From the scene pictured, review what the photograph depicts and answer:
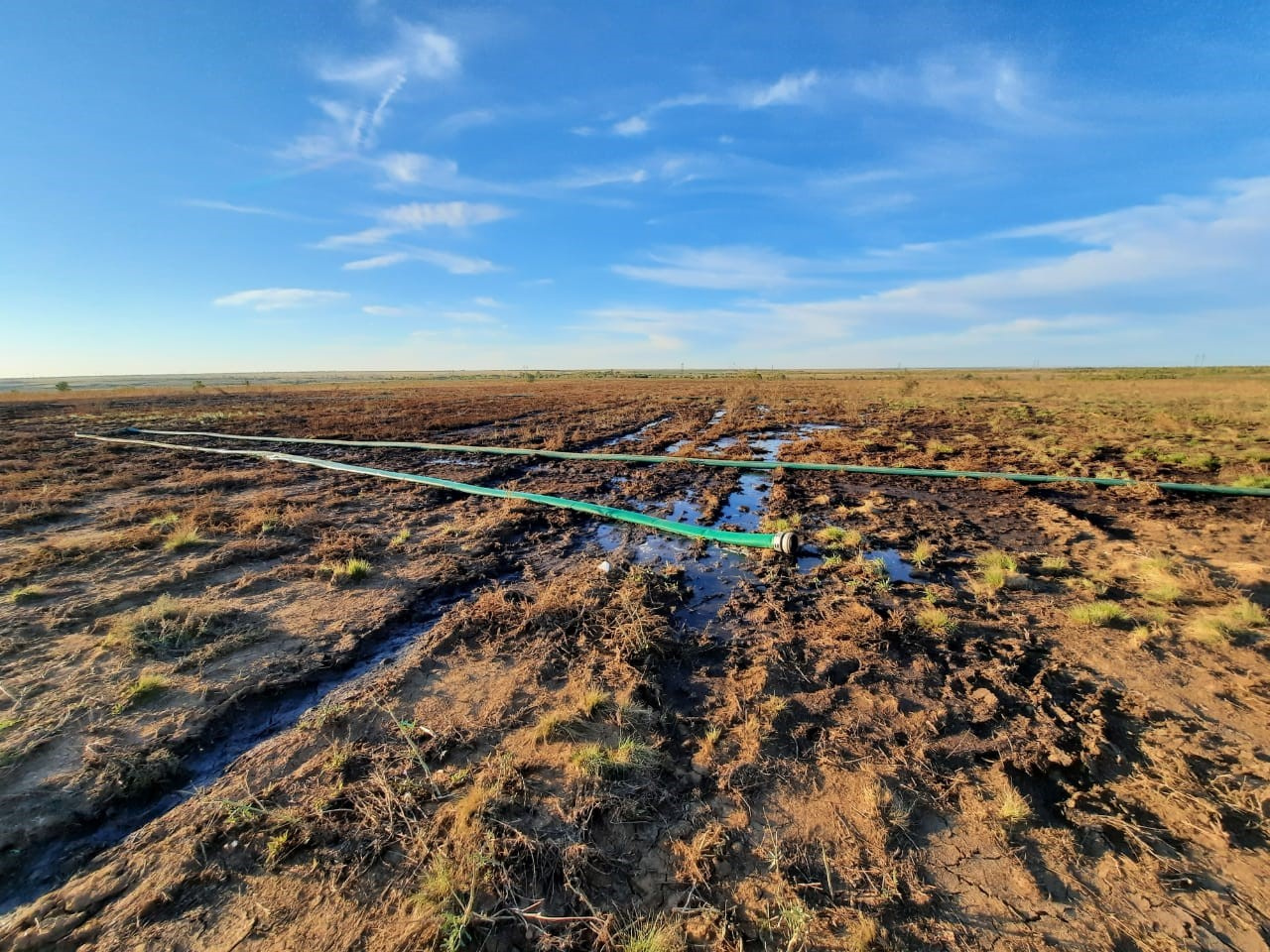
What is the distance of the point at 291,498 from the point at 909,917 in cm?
1087

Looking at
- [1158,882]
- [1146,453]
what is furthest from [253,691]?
[1146,453]

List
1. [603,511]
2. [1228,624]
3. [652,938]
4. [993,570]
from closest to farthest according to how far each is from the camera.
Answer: [652,938] < [1228,624] < [993,570] < [603,511]

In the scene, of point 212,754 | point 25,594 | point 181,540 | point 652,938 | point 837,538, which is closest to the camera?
point 652,938

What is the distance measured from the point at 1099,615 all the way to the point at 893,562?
2098 millimetres

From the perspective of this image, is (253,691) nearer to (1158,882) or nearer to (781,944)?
(781,944)

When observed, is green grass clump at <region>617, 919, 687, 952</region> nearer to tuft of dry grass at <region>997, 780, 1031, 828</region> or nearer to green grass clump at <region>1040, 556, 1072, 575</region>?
tuft of dry grass at <region>997, 780, 1031, 828</region>

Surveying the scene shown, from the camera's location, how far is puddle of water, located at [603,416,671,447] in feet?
55.4

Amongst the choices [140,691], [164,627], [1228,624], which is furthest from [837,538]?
[164,627]

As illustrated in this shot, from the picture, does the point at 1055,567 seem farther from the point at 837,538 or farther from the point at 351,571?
the point at 351,571

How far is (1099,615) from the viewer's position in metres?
4.80

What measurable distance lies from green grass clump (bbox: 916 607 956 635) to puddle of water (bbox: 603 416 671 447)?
1201 centimetres

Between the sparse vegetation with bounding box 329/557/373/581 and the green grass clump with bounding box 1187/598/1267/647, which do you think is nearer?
the green grass clump with bounding box 1187/598/1267/647


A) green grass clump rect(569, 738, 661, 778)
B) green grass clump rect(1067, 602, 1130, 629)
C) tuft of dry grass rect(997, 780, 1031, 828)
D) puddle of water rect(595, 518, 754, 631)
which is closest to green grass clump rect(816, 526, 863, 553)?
puddle of water rect(595, 518, 754, 631)

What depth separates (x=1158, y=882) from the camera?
94.3 inches
